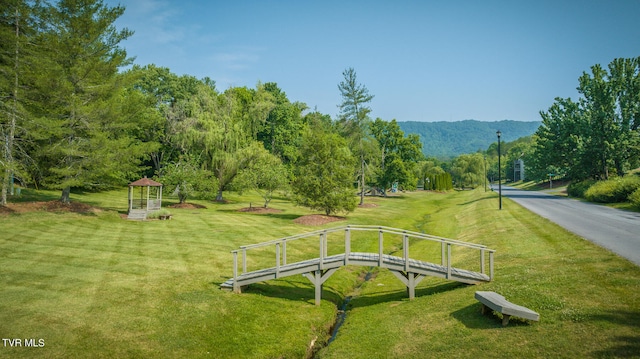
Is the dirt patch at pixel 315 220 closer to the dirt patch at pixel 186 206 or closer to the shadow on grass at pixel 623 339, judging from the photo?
the dirt patch at pixel 186 206

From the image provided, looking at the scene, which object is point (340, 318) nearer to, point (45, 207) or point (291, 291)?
point (291, 291)

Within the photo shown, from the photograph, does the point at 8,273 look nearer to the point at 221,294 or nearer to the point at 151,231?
the point at 221,294

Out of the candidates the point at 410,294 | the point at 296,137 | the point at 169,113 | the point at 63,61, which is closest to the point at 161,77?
the point at 169,113

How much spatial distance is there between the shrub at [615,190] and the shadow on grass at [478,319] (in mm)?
30906

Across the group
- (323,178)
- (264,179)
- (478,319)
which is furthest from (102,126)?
(478,319)

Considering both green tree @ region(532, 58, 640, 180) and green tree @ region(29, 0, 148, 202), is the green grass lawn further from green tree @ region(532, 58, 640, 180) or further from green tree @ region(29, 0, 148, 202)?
green tree @ region(532, 58, 640, 180)

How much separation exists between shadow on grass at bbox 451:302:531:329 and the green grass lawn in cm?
3

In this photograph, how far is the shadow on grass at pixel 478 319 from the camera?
10.0 m

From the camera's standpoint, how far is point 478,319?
1066 centimetres

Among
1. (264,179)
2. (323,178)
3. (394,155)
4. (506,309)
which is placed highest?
(394,155)

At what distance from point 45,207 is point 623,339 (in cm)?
3327

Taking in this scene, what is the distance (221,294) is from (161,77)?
60.8 metres

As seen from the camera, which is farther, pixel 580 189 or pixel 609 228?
pixel 580 189

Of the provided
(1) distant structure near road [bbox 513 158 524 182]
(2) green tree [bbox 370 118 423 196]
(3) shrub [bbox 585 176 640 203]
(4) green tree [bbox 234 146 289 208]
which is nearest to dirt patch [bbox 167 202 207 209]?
(4) green tree [bbox 234 146 289 208]
